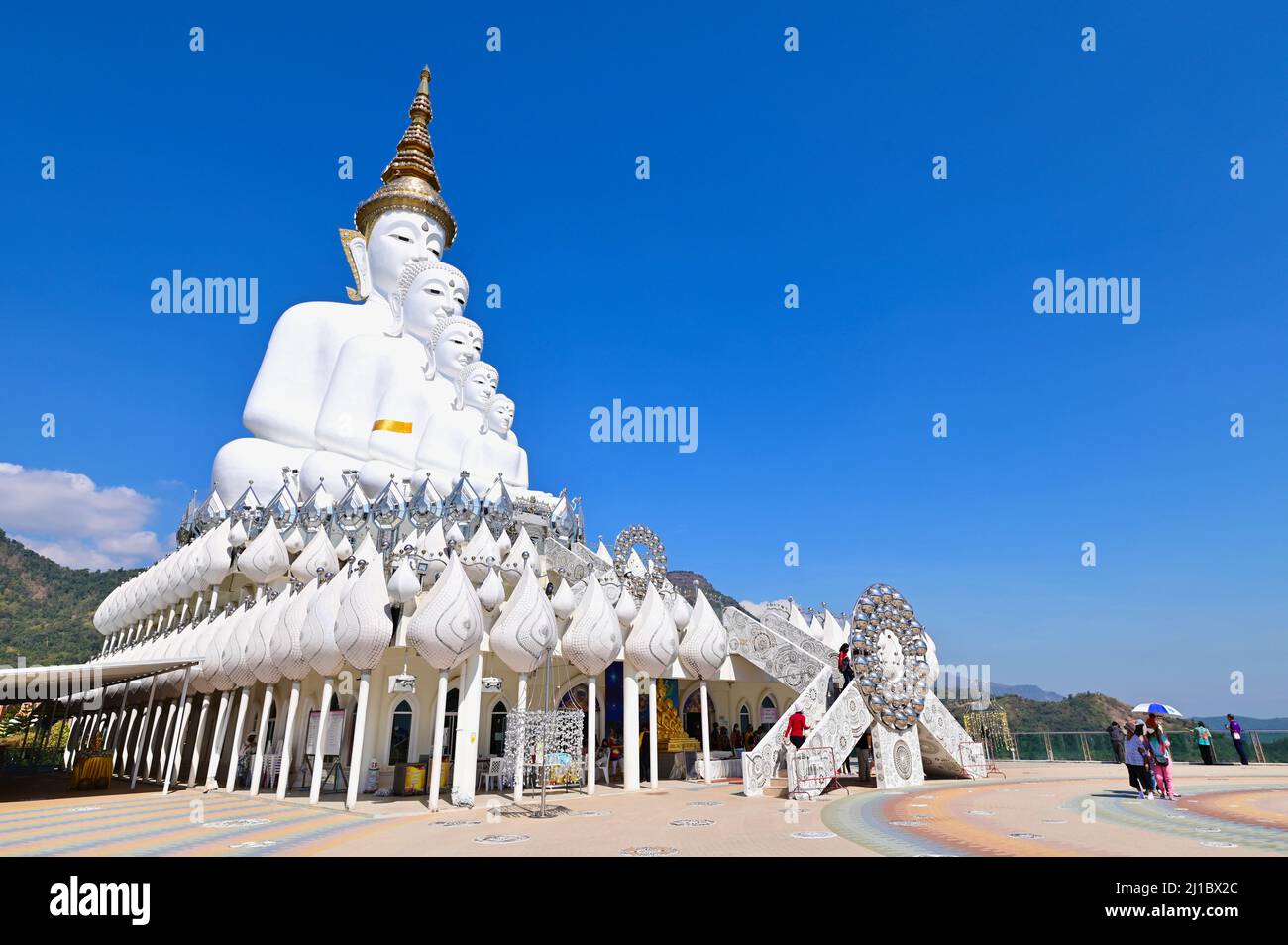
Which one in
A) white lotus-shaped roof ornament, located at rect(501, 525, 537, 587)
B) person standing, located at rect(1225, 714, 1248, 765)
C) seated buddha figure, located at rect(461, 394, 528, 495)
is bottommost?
person standing, located at rect(1225, 714, 1248, 765)

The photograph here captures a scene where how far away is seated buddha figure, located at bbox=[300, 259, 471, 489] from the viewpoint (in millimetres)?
29078

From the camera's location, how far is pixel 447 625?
1545 cm

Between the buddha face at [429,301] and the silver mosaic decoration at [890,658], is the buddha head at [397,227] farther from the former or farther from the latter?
the silver mosaic decoration at [890,658]

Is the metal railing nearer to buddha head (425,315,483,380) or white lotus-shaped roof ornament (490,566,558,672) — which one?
white lotus-shaped roof ornament (490,566,558,672)

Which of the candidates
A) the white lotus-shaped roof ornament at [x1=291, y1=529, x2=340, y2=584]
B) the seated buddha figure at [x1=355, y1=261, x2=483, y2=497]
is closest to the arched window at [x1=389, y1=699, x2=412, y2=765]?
the white lotus-shaped roof ornament at [x1=291, y1=529, x2=340, y2=584]

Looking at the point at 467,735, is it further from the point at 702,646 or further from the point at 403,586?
the point at 702,646

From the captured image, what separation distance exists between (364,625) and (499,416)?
16.7 meters

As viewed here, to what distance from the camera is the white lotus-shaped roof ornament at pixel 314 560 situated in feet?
74.5

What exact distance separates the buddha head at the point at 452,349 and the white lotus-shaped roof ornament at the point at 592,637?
16.8 meters

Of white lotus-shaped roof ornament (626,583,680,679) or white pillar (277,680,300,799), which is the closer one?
white pillar (277,680,300,799)

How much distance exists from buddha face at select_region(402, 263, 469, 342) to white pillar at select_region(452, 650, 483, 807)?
20.4m

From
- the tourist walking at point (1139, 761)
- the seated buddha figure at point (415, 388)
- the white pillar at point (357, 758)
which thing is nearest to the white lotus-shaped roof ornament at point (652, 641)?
the white pillar at point (357, 758)

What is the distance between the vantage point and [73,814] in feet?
51.9
